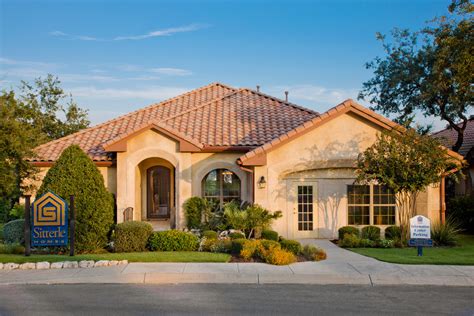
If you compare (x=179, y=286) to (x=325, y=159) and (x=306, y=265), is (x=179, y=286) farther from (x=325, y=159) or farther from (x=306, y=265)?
(x=325, y=159)

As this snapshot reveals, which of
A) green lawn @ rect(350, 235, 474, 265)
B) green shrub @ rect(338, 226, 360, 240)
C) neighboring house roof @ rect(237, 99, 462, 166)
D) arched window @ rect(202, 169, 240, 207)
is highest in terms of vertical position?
neighboring house roof @ rect(237, 99, 462, 166)

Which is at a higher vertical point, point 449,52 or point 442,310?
point 449,52

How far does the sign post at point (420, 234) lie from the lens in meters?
14.4

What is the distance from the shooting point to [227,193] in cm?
2080

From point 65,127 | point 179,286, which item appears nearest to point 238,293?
point 179,286

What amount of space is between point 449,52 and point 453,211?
676 centimetres

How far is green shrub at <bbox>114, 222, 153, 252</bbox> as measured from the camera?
49.3ft

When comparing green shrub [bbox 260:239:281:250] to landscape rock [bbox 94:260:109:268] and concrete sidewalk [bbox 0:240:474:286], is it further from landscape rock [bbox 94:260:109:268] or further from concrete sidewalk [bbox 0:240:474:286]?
landscape rock [bbox 94:260:109:268]

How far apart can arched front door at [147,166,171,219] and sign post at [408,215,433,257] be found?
1180cm

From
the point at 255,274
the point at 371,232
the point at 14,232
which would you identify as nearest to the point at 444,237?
the point at 371,232

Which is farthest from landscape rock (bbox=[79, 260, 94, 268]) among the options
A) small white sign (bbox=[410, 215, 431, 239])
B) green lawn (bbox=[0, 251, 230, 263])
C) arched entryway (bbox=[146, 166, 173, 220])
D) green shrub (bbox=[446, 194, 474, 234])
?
green shrub (bbox=[446, 194, 474, 234])

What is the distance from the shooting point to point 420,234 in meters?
14.5

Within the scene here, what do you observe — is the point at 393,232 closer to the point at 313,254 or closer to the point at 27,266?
the point at 313,254

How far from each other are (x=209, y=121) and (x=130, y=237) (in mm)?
8261
